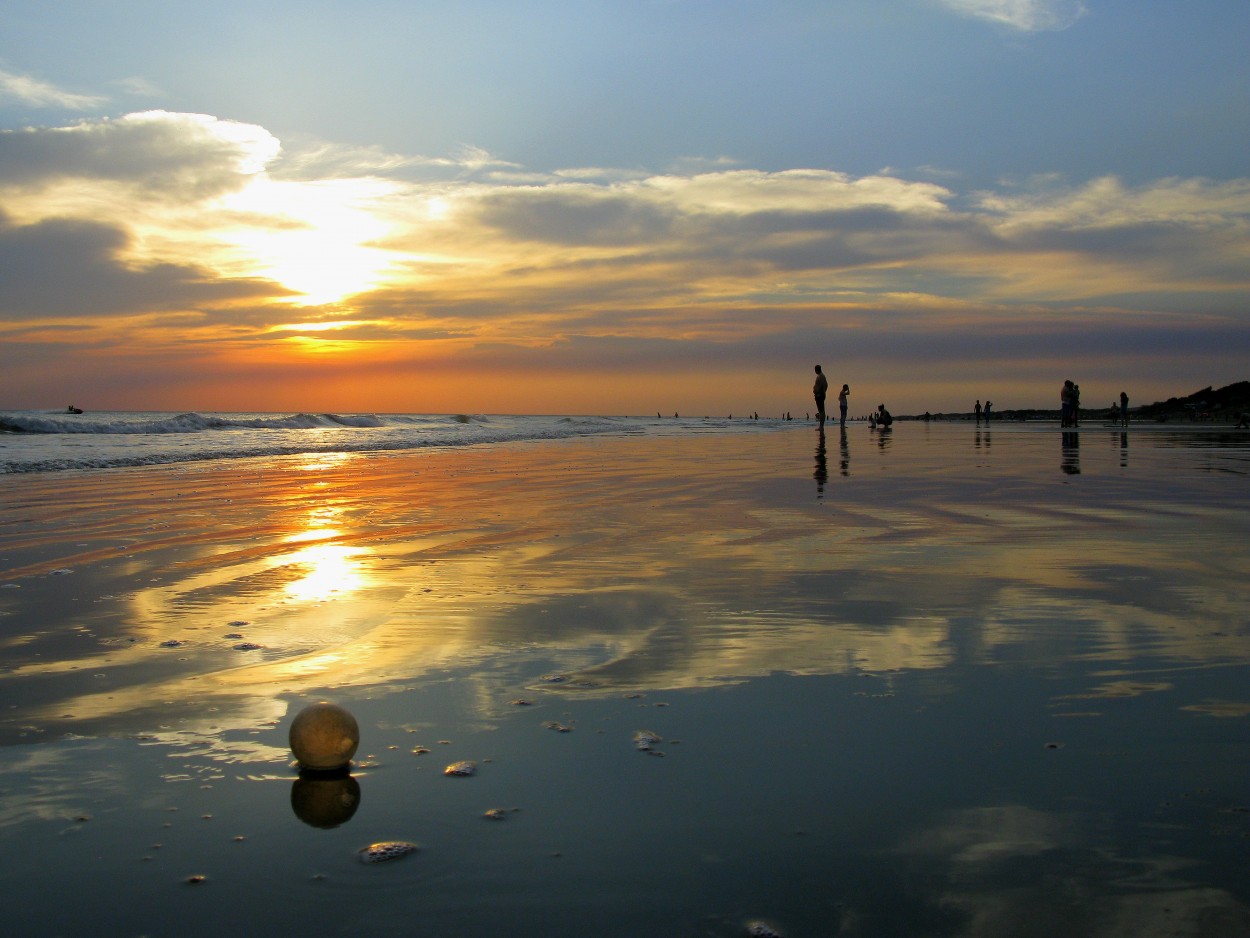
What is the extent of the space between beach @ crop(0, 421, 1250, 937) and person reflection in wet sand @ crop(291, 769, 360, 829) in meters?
0.01

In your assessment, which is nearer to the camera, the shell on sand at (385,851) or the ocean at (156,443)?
the shell on sand at (385,851)

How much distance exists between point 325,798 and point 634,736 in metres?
1.10

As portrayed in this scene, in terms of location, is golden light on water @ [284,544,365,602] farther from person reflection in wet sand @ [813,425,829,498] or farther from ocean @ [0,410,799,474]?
ocean @ [0,410,799,474]

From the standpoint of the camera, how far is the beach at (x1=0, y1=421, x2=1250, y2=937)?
244 centimetres

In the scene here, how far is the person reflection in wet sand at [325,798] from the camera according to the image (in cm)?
290

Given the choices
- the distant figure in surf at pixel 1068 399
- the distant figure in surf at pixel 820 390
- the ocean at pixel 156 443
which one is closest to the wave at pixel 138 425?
the ocean at pixel 156 443

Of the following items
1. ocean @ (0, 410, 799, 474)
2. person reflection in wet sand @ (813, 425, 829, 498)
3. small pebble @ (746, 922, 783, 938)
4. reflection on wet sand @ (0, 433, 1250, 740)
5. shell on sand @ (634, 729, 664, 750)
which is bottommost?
small pebble @ (746, 922, 783, 938)

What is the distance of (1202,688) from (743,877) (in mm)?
2509

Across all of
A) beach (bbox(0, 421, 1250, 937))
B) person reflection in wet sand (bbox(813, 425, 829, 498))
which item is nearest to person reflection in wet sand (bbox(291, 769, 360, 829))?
beach (bbox(0, 421, 1250, 937))

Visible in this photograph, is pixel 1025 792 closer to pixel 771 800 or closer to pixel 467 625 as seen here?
pixel 771 800

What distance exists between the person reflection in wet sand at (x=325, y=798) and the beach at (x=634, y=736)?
0.01 m

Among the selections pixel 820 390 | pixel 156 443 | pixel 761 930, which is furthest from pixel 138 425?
pixel 761 930

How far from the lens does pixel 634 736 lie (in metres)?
3.52

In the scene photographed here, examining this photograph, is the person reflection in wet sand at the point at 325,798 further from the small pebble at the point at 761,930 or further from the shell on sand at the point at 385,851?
the small pebble at the point at 761,930
